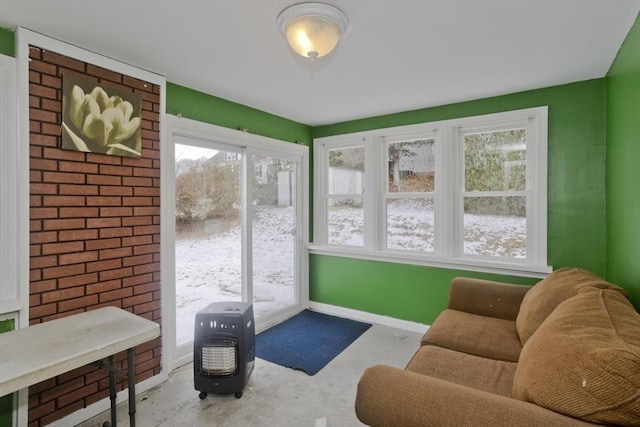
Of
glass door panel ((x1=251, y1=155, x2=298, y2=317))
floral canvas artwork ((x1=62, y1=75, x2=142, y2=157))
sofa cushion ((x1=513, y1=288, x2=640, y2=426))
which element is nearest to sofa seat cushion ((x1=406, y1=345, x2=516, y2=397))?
sofa cushion ((x1=513, y1=288, x2=640, y2=426))

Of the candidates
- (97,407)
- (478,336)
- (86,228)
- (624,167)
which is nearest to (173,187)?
(86,228)

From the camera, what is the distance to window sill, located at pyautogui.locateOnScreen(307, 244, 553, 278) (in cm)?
281

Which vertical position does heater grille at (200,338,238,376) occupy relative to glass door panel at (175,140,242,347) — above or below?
below

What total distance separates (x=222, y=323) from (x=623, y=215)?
2.79 metres

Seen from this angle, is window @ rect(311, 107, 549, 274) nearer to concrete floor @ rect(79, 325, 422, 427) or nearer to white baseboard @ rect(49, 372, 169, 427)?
concrete floor @ rect(79, 325, 422, 427)

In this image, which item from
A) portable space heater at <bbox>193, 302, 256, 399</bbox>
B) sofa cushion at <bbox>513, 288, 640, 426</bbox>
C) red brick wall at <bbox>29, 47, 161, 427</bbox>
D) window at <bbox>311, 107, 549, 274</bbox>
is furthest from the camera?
window at <bbox>311, 107, 549, 274</bbox>

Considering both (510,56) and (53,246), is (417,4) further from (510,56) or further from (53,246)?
(53,246)

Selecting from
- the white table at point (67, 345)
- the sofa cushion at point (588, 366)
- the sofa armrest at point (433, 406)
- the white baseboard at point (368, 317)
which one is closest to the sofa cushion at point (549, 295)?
the sofa cushion at point (588, 366)

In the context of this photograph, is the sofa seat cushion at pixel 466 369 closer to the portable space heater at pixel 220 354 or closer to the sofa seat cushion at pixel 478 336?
the sofa seat cushion at pixel 478 336

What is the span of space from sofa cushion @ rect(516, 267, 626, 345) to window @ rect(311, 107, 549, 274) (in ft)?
2.63

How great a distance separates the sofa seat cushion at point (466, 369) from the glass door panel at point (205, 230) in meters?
2.00

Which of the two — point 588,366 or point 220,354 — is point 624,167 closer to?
point 588,366

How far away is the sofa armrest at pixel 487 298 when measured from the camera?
2.39m

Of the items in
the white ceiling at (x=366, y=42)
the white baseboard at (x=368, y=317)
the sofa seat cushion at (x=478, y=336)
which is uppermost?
the white ceiling at (x=366, y=42)
